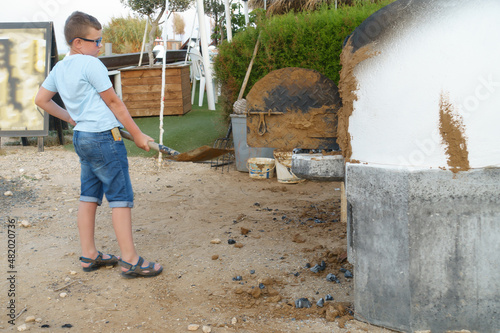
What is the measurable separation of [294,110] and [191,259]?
154 cm

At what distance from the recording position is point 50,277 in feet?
11.4

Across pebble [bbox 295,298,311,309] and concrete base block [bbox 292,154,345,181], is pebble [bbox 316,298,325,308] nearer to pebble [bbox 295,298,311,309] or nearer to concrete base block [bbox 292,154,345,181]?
pebble [bbox 295,298,311,309]

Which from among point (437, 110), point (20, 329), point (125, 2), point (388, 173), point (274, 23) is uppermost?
point (125, 2)

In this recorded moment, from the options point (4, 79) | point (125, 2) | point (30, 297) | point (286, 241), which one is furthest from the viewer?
point (125, 2)

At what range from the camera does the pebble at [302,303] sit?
2.95 meters

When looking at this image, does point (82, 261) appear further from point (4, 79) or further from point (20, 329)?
point (4, 79)

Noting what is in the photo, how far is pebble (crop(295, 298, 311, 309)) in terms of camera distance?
2.95 metres

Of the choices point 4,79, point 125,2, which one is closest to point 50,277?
point 4,79

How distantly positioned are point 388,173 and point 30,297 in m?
2.36

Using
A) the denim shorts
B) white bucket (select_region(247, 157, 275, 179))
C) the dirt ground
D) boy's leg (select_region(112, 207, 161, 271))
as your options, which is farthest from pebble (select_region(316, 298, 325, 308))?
white bucket (select_region(247, 157, 275, 179))

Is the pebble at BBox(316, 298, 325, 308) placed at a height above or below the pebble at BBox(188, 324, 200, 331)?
above

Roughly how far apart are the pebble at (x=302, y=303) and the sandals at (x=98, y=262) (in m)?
1.51

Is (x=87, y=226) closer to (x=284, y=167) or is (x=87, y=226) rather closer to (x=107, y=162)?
(x=107, y=162)

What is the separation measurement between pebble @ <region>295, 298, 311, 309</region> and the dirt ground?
4 centimetres
